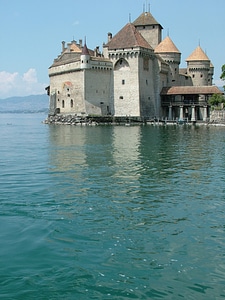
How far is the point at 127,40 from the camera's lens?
53.9 meters

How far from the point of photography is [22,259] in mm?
8344

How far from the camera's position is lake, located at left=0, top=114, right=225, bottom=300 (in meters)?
7.38

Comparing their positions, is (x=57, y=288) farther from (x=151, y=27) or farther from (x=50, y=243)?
(x=151, y=27)

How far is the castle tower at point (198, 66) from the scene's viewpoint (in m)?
64.4

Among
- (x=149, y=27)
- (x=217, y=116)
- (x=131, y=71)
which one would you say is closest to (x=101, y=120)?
(x=131, y=71)

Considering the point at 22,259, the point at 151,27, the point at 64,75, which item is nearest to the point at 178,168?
the point at 22,259

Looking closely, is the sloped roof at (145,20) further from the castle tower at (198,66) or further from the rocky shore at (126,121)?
the rocky shore at (126,121)

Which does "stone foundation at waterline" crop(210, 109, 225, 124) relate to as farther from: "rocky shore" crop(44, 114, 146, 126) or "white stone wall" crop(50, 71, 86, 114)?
"white stone wall" crop(50, 71, 86, 114)

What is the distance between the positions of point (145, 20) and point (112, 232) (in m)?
57.2

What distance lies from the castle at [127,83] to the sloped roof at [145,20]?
0.91 metres

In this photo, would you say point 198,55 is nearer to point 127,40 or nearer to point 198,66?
point 198,66

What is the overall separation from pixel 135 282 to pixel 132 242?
1.80 m

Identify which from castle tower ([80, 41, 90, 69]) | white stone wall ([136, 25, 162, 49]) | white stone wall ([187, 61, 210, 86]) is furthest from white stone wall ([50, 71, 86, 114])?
white stone wall ([187, 61, 210, 86])

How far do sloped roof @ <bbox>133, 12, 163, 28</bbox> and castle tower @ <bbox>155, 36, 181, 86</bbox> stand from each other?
11.8 ft
